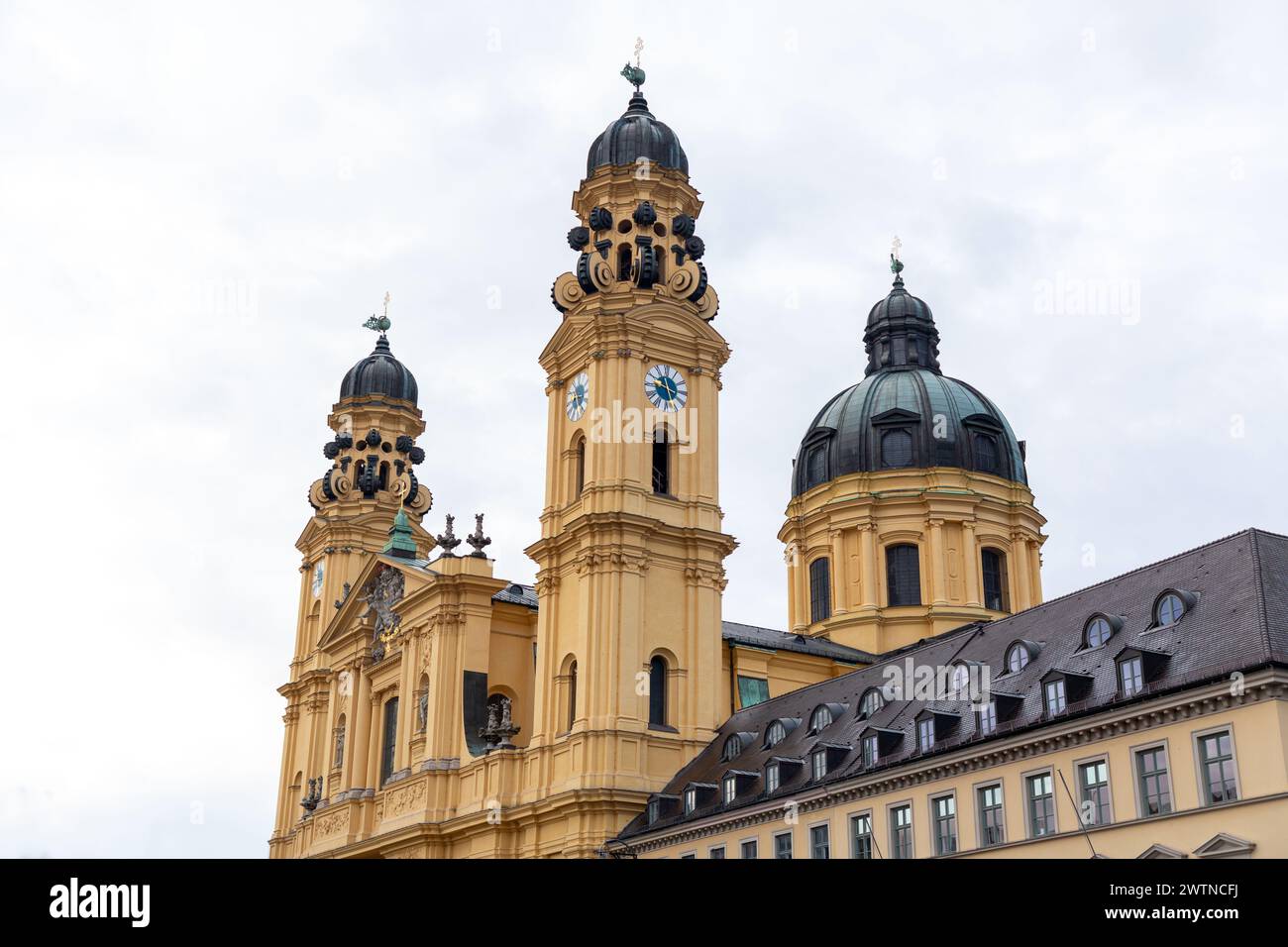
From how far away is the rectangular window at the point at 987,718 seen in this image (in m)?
36.8

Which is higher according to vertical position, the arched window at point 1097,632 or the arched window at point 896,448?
the arched window at point 896,448

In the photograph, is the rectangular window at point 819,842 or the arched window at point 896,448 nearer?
the rectangular window at point 819,842

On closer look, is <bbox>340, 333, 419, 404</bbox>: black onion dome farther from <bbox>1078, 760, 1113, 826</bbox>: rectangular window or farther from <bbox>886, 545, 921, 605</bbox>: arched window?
<bbox>1078, 760, 1113, 826</bbox>: rectangular window

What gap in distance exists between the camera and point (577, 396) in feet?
199

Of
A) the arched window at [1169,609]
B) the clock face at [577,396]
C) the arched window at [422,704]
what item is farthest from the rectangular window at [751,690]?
the arched window at [1169,609]

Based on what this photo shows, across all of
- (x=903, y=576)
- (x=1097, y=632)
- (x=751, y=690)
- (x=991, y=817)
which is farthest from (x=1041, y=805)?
(x=903, y=576)

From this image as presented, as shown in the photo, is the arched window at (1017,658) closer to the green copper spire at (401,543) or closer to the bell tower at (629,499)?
the bell tower at (629,499)

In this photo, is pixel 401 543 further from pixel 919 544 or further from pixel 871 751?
pixel 871 751

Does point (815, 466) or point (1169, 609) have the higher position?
point (815, 466)

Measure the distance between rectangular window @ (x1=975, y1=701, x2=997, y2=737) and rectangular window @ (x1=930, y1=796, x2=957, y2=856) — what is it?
1.86 meters

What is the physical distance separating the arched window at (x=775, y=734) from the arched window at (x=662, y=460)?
12448 mm

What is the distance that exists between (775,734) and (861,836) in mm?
9491

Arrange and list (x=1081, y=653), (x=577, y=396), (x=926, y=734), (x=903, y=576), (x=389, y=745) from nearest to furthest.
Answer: (x=1081, y=653) → (x=926, y=734) → (x=577, y=396) → (x=389, y=745) → (x=903, y=576)

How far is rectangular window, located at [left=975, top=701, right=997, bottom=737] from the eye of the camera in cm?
3681
